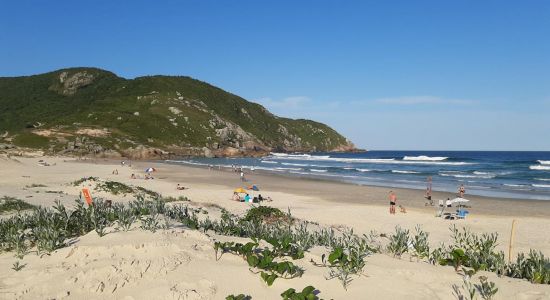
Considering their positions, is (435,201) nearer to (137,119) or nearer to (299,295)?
(299,295)

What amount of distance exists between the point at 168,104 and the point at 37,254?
5475 inches

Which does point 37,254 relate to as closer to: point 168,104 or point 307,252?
point 307,252

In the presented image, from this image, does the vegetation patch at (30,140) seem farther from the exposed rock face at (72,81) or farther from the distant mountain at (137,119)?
the exposed rock face at (72,81)

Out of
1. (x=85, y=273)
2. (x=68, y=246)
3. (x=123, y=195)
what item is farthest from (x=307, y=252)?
(x=123, y=195)

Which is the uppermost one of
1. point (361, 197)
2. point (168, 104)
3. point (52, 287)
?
point (168, 104)

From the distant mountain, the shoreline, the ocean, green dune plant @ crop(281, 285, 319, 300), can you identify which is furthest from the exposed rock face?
green dune plant @ crop(281, 285, 319, 300)

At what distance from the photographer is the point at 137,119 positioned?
118500 millimetres

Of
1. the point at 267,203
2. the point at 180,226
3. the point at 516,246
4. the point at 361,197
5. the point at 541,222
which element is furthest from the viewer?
the point at 361,197

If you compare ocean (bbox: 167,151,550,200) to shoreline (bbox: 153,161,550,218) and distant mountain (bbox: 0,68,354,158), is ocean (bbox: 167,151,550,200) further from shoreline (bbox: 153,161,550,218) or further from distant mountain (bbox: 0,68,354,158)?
distant mountain (bbox: 0,68,354,158)

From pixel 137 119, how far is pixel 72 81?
224ft

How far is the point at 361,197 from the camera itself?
100 feet

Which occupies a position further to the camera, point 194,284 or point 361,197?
point 361,197

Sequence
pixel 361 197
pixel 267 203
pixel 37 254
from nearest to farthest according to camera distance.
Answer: pixel 37 254
pixel 267 203
pixel 361 197

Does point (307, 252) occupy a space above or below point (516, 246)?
above
